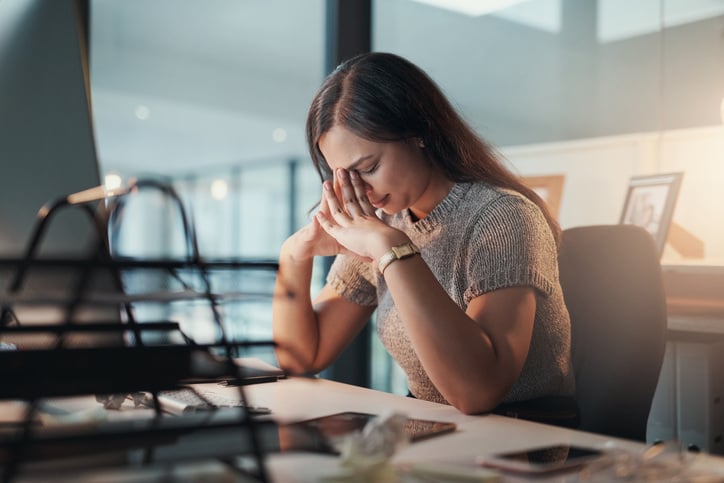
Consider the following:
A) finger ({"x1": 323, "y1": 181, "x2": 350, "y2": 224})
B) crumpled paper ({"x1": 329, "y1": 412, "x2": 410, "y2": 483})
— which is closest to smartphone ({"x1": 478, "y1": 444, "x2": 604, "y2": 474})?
crumpled paper ({"x1": 329, "y1": 412, "x2": 410, "y2": 483})

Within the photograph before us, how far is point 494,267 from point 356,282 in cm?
50

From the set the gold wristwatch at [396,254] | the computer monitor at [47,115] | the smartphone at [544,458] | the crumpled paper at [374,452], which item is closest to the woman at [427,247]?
the gold wristwatch at [396,254]

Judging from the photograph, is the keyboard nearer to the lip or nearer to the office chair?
the lip

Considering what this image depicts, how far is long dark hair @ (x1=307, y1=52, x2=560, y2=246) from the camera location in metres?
1.47

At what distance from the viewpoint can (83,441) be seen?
571mm

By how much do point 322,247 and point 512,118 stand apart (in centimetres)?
152

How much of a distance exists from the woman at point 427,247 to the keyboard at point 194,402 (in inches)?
5.5

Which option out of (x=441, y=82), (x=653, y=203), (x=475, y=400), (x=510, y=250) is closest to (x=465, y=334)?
(x=475, y=400)

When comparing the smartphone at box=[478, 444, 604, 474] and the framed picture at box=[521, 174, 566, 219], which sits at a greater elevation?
the framed picture at box=[521, 174, 566, 219]

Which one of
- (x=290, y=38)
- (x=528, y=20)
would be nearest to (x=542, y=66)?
(x=528, y=20)

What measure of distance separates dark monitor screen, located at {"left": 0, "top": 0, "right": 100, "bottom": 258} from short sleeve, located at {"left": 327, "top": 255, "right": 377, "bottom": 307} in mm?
1126

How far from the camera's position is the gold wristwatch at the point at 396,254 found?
1277 mm

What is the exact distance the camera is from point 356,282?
69.3 inches

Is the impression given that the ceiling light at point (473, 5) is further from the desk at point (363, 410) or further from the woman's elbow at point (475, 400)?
the woman's elbow at point (475, 400)
